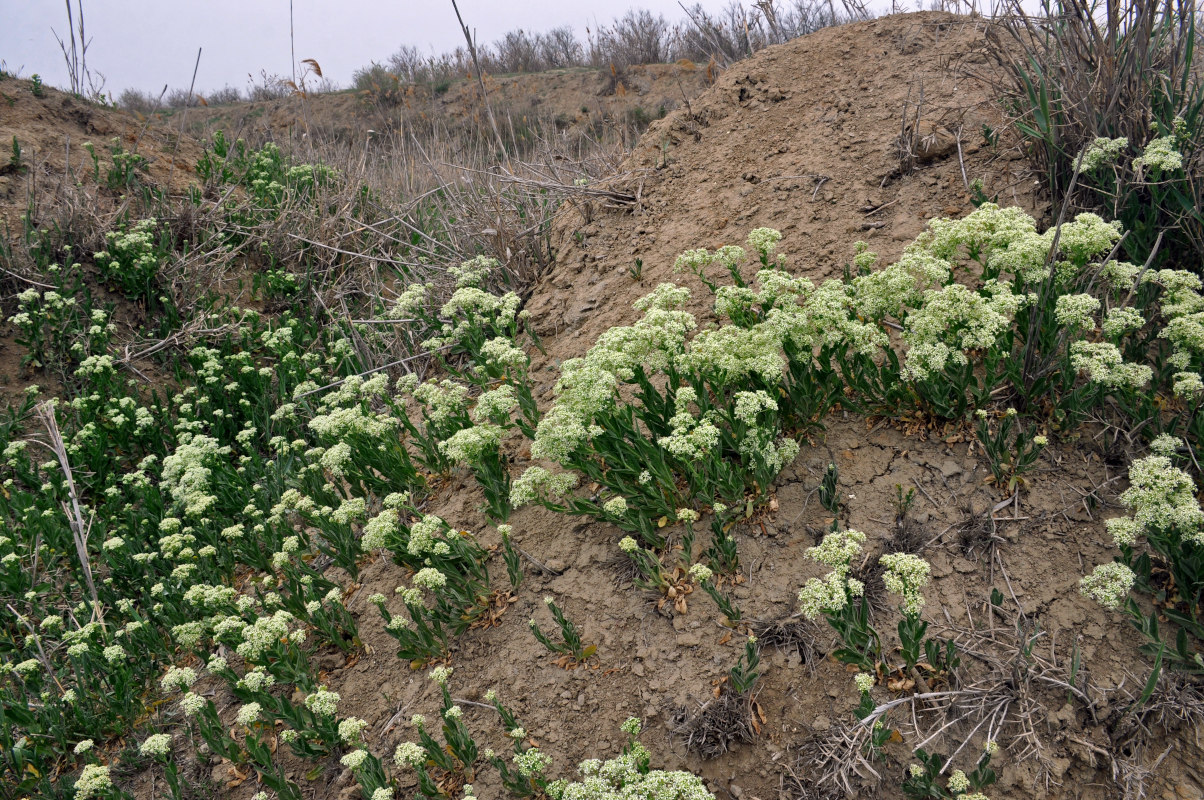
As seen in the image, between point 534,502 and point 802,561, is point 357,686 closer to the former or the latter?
point 534,502

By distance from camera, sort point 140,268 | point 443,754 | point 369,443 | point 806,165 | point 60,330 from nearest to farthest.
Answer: point 443,754, point 369,443, point 806,165, point 60,330, point 140,268

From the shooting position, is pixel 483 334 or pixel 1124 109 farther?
pixel 483 334

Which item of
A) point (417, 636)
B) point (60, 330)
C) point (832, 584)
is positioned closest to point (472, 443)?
point (417, 636)

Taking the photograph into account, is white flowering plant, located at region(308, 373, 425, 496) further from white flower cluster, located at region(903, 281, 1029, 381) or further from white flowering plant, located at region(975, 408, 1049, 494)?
white flowering plant, located at region(975, 408, 1049, 494)

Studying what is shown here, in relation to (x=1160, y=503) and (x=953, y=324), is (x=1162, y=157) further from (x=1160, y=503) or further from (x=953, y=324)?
(x=1160, y=503)

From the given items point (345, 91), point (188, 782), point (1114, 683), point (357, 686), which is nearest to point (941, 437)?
point (1114, 683)

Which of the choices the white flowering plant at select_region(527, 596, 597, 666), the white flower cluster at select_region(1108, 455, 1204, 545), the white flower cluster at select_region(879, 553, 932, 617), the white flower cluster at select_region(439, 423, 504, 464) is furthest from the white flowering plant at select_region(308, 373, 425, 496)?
the white flower cluster at select_region(1108, 455, 1204, 545)

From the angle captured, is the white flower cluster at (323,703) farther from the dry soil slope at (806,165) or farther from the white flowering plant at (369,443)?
the dry soil slope at (806,165)

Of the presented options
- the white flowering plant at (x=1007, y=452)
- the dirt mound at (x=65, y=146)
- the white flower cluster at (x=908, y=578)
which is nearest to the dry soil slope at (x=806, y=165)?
the white flowering plant at (x=1007, y=452)

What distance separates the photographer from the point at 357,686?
3.75 metres

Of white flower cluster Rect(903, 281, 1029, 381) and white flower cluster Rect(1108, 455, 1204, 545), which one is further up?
white flower cluster Rect(903, 281, 1029, 381)

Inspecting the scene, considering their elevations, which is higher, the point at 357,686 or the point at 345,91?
the point at 345,91

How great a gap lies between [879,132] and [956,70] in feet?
2.81

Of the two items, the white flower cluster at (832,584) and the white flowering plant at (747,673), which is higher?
the white flower cluster at (832,584)
